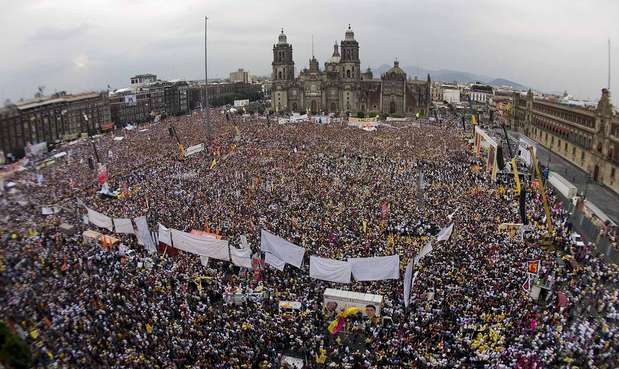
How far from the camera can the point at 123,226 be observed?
21.5 metres

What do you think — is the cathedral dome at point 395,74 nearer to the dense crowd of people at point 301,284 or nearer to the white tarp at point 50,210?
the dense crowd of people at point 301,284

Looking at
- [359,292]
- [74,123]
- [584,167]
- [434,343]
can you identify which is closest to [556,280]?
[434,343]

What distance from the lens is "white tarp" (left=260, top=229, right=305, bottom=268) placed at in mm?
18516

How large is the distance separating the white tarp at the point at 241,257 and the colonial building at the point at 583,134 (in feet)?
91.2

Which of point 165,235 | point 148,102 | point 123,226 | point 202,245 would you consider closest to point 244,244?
point 202,245

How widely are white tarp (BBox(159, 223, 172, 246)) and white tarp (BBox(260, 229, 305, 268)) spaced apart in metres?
4.04

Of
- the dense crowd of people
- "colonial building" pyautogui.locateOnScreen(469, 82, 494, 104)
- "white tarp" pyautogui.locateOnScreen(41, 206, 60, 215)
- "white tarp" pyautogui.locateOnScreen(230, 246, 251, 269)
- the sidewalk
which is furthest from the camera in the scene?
"colonial building" pyautogui.locateOnScreen(469, 82, 494, 104)

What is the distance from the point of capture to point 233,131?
51562 mm

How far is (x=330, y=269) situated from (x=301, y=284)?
1287 mm

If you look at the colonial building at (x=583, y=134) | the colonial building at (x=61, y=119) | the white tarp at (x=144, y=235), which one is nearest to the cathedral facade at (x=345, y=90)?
the colonial building at (x=61, y=119)

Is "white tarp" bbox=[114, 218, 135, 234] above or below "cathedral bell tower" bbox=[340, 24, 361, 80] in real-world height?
below

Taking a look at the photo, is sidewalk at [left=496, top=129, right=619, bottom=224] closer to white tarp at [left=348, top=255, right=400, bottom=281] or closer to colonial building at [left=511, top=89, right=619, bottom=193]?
colonial building at [left=511, top=89, right=619, bottom=193]

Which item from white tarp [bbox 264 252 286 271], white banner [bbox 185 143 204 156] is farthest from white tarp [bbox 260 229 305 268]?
white banner [bbox 185 143 204 156]

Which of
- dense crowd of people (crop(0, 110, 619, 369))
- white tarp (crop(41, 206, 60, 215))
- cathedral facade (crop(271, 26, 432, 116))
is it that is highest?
cathedral facade (crop(271, 26, 432, 116))
